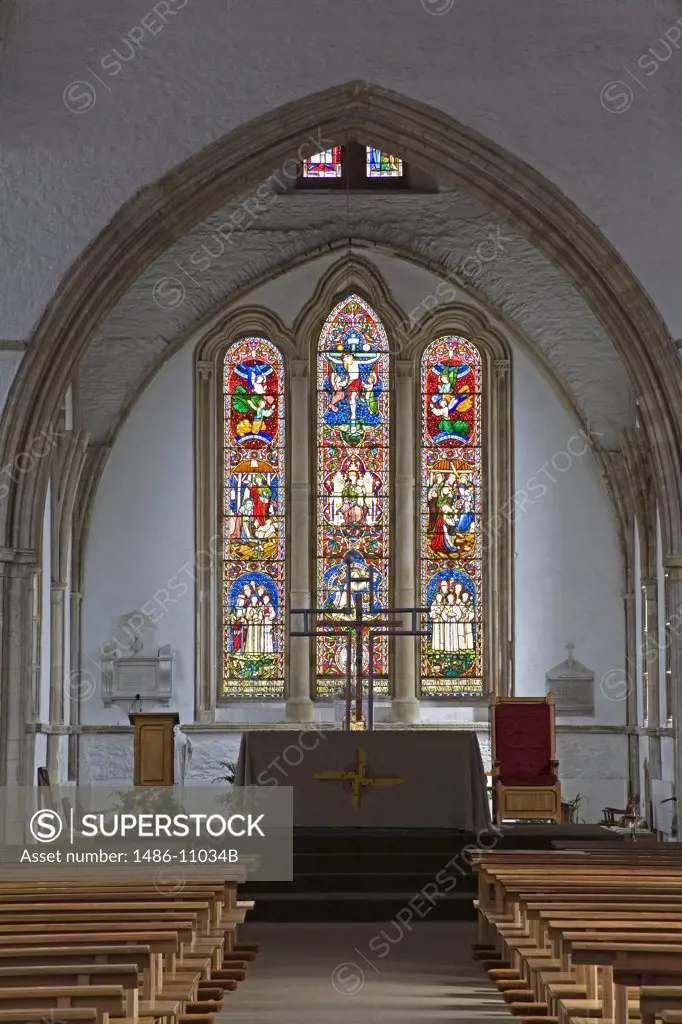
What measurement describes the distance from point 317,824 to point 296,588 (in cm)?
647

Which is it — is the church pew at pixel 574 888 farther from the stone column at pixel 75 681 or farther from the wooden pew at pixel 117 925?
the stone column at pixel 75 681

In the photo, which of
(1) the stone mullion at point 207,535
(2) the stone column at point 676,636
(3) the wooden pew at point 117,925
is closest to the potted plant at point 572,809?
(2) the stone column at point 676,636

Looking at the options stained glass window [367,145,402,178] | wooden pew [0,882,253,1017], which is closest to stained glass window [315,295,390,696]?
stained glass window [367,145,402,178]

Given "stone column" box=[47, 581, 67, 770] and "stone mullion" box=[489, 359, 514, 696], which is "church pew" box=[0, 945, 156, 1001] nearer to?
"stone column" box=[47, 581, 67, 770]

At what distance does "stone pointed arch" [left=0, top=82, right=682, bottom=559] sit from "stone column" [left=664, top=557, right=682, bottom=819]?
133mm

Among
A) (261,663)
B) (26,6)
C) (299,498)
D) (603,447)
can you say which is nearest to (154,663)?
(261,663)

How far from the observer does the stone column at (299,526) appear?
16938 millimetres

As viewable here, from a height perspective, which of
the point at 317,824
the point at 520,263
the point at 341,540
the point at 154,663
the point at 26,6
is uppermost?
the point at 26,6

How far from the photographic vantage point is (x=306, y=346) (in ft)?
56.7

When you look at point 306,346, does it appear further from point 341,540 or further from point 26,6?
point 26,6

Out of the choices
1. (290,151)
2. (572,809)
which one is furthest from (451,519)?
(290,151)

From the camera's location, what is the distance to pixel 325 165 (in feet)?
55.7

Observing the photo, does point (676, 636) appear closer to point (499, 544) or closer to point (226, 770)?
point (499, 544)

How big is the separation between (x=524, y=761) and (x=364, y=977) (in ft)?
18.1
